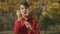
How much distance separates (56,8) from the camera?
515 centimetres

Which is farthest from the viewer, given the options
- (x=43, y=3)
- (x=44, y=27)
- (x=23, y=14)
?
(x=44, y=27)

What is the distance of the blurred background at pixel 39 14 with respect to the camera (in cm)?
513

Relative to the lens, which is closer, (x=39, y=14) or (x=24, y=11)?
(x=24, y=11)

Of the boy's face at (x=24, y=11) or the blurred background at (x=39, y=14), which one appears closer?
the boy's face at (x=24, y=11)

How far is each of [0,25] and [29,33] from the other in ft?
14.1

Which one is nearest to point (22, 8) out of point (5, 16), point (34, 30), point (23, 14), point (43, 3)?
point (23, 14)

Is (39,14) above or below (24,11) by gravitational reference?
below

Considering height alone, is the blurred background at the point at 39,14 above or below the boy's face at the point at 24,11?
below

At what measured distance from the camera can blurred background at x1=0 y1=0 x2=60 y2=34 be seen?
5.13 metres

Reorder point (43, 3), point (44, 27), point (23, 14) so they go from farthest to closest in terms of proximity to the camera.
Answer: point (44, 27) → point (43, 3) → point (23, 14)

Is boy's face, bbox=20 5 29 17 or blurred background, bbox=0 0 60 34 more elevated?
boy's face, bbox=20 5 29 17

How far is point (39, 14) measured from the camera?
5344 millimetres

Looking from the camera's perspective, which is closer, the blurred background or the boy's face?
the boy's face

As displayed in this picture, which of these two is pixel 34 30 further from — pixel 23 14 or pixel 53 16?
pixel 53 16
